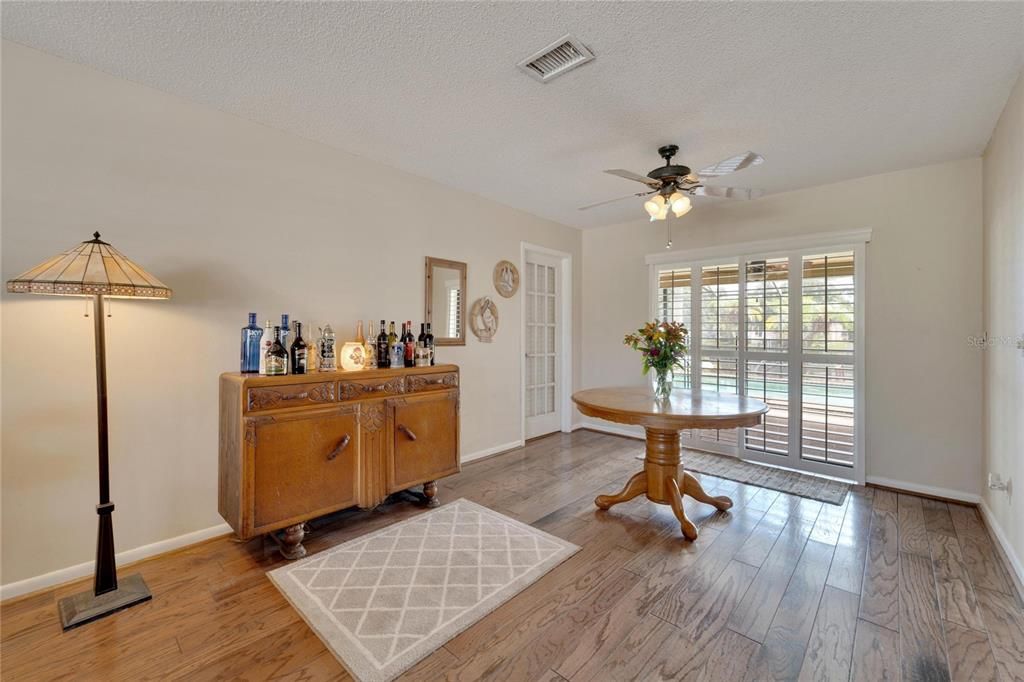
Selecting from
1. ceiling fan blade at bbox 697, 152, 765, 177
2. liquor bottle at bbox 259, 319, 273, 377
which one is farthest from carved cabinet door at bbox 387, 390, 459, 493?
ceiling fan blade at bbox 697, 152, 765, 177

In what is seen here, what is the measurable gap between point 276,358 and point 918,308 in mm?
4579

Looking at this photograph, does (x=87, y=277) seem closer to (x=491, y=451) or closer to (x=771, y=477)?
(x=491, y=451)

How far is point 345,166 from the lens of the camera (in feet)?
10.2

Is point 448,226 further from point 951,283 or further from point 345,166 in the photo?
→ point 951,283

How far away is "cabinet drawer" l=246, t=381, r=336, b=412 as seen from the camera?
7.30 ft

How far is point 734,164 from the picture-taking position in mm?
2404

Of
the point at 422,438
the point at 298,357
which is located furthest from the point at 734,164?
the point at 298,357

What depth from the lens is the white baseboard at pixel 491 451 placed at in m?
3.99

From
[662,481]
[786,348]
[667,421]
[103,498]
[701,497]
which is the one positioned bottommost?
[701,497]

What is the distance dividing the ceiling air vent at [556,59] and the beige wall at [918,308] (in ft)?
6.99

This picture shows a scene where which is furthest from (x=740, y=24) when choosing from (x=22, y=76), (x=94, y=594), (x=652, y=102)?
(x=94, y=594)

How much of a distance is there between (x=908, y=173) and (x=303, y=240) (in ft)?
15.0

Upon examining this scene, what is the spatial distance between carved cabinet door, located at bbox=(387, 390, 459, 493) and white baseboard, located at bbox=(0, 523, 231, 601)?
1056 millimetres

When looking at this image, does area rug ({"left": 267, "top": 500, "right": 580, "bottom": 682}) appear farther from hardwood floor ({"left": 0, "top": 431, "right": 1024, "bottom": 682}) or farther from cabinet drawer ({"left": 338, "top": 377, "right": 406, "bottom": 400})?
cabinet drawer ({"left": 338, "top": 377, "right": 406, "bottom": 400})
